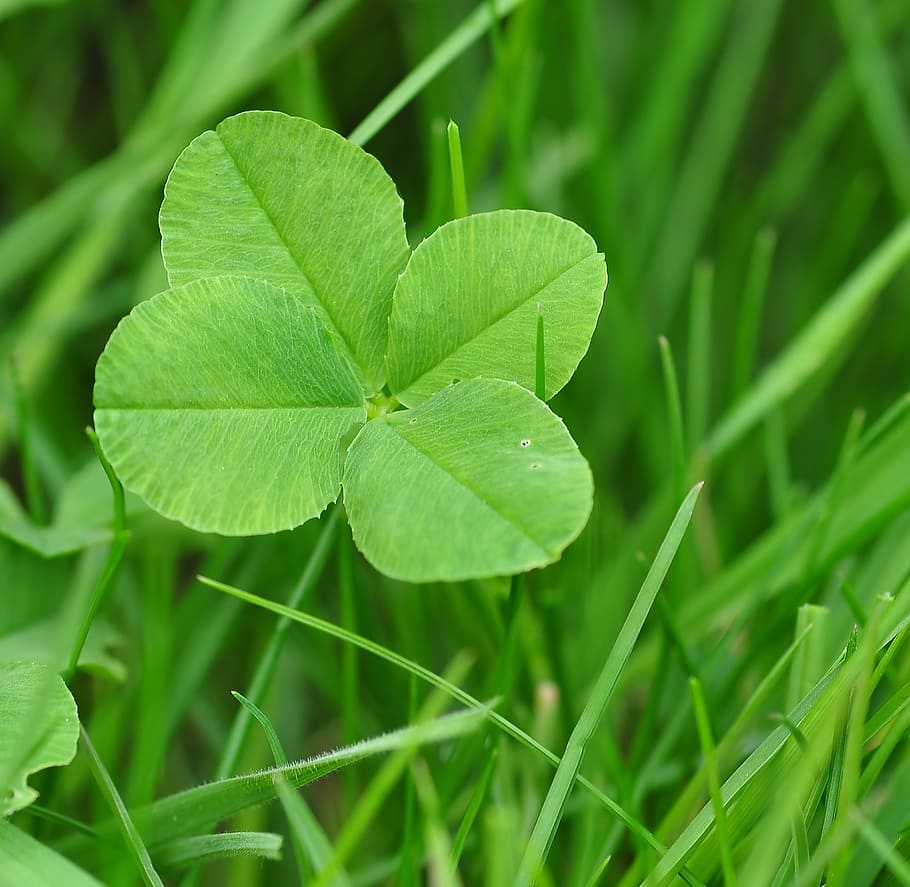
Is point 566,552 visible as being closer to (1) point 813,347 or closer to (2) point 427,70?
(1) point 813,347

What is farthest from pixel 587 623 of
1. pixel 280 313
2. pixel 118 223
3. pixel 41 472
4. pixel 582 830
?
pixel 118 223

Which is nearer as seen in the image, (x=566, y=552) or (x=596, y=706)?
(x=596, y=706)

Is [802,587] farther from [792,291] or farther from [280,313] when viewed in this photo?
[792,291]

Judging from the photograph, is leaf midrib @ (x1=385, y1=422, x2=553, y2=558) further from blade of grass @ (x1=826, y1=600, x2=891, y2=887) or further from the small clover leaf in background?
blade of grass @ (x1=826, y1=600, x2=891, y2=887)

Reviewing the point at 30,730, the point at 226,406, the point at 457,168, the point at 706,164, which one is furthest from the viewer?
the point at 706,164

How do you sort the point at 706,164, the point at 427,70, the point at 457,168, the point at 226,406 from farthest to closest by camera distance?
the point at 706,164 → the point at 427,70 → the point at 457,168 → the point at 226,406

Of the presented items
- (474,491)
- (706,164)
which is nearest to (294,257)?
(474,491)

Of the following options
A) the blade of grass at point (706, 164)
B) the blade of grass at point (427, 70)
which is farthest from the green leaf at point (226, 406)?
the blade of grass at point (706, 164)
